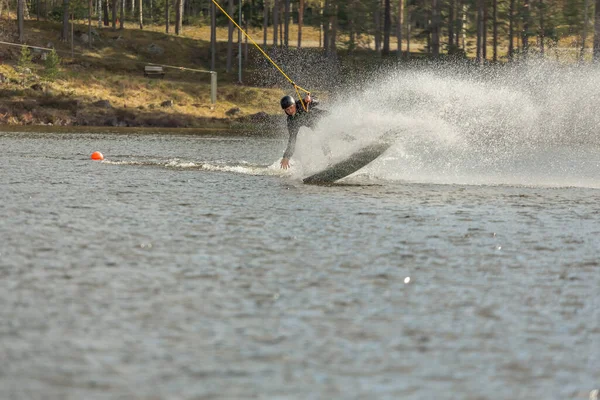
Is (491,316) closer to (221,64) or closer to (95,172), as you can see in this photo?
(95,172)

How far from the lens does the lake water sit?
8.20 m

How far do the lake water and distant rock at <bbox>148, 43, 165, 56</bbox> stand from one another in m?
75.3

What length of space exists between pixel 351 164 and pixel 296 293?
14.9 m

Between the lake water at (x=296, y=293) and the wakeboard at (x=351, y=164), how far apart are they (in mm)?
2007

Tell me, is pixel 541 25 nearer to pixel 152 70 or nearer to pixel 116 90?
pixel 152 70

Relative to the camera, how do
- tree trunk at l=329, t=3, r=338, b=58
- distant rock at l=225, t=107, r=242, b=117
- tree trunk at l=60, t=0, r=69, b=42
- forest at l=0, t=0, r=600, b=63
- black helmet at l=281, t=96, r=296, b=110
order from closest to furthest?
black helmet at l=281, t=96, r=296, b=110 < distant rock at l=225, t=107, r=242, b=117 < forest at l=0, t=0, r=600, b=63 < tree trunk at l=60, t=0, r=69, b=42 < tree trunk at l=329, t=3, r=338, b=58

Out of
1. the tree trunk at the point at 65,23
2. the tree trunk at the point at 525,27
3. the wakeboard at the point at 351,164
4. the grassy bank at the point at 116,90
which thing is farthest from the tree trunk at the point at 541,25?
the wakeboard at the point at 351,164

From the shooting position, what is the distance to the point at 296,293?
449 inches

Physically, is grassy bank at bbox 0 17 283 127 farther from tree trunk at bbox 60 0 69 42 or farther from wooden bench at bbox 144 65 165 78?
wooden bench at bbox 144 65 165 78

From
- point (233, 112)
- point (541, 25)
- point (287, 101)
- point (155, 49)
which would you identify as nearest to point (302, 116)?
point (287, 101)

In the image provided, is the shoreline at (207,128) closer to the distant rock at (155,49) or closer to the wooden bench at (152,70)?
the wooden bench at (152,70)

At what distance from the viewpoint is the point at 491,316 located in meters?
10.5

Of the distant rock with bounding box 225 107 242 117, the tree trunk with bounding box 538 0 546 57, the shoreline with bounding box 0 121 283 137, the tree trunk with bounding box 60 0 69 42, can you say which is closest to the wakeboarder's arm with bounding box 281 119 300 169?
the shoreline with bounding box 0 121 283 137

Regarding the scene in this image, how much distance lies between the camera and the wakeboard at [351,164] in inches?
1026
